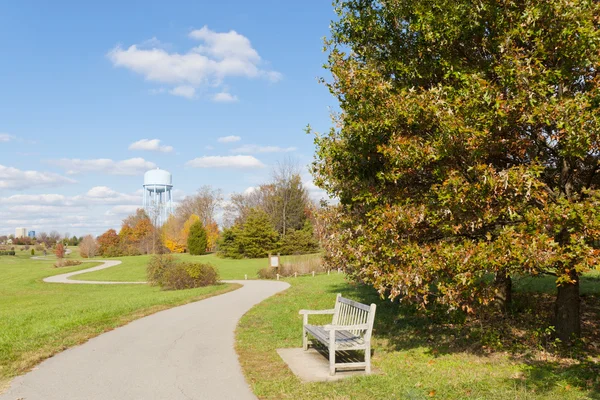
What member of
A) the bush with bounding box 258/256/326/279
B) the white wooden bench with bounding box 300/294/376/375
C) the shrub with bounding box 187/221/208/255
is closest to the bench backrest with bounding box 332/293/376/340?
the white wooden bench with bounding box 300/294/376/375

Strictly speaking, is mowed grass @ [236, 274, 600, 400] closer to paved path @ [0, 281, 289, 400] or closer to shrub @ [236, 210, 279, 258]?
paved path @ [0, 281, 289, 400]

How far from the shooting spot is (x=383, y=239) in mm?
7133

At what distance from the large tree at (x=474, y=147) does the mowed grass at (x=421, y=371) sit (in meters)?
1.00

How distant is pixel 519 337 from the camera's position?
29.5ft

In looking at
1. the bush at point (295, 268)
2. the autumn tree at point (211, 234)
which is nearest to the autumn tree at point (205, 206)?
the autumn tree at point (211, 234)

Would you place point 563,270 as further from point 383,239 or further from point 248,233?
point 248,233

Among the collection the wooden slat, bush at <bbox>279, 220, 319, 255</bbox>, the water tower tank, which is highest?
the water tower tank

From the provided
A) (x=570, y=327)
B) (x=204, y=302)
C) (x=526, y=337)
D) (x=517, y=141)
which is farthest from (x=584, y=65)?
(x=204, y=302)

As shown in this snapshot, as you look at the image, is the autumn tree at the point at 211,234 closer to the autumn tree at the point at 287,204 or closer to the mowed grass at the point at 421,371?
the autumn tree at the point at 287,204

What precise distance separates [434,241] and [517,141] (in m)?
1.89

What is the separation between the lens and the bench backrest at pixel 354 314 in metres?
7.20

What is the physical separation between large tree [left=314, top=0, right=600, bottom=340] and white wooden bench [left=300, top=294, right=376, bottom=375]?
0.68m

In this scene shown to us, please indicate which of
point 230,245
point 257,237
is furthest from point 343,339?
point 230,245

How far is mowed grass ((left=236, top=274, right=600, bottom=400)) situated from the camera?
5.79 m
